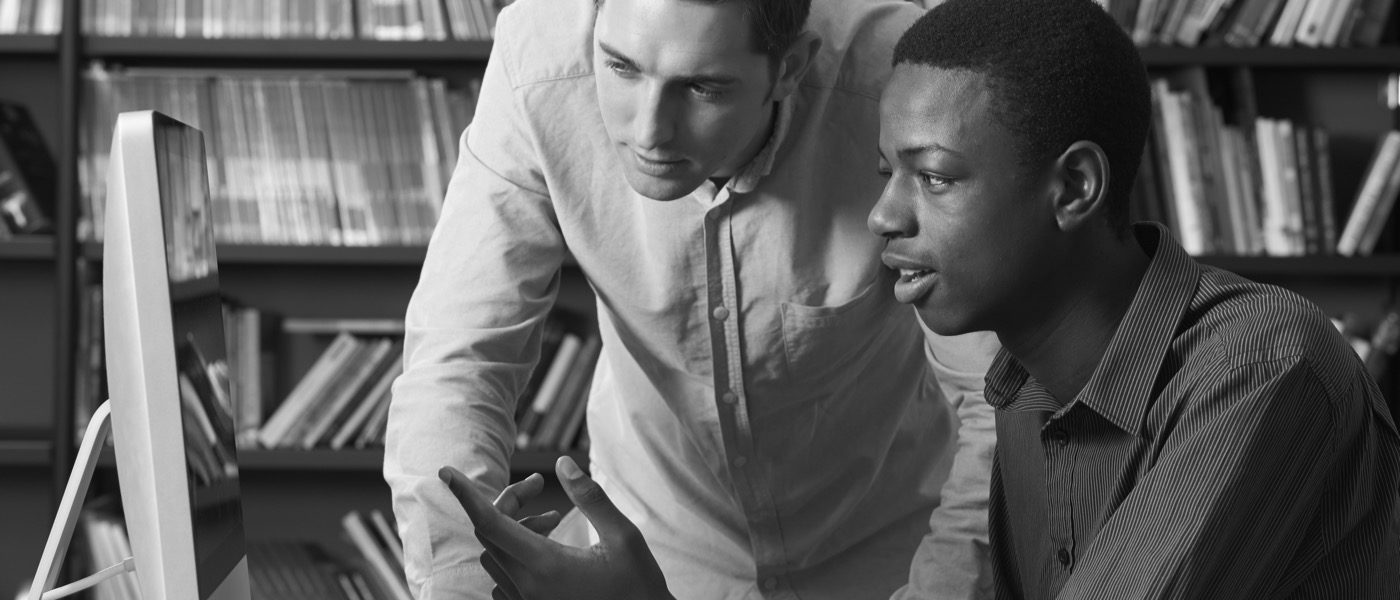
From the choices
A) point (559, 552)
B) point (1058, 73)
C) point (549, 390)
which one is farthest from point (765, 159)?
point (549, 390)

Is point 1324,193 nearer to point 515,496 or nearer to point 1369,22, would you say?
point 1369,22

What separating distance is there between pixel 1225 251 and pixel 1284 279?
0.84 feet

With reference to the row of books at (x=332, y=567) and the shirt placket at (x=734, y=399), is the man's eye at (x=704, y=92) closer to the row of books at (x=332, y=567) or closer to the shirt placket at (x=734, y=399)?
the shirt placket at (x=734, y=399)

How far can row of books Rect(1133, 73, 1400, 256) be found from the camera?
2.41 metres

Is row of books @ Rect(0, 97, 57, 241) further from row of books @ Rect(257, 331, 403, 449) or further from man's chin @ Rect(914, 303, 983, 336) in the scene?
man's chin @ Rect(914, 303, 983, 336)

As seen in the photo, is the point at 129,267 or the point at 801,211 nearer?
the point at 129,267

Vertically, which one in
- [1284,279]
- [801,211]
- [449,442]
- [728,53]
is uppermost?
[728,53]

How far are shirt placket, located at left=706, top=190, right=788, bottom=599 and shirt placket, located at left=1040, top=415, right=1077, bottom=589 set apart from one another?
37 cm

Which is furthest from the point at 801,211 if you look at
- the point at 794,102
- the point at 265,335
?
the point at 265,335

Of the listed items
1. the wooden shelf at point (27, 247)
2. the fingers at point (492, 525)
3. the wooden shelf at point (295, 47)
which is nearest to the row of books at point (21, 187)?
the wooden shelf at point (27, 247)

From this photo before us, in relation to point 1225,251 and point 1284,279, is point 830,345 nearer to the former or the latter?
point 1225,251

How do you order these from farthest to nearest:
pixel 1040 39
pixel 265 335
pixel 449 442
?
pixel 265 335, pixel 449 442, pixel 1040 39

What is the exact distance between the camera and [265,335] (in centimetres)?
258

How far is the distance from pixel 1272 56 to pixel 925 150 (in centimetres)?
167
